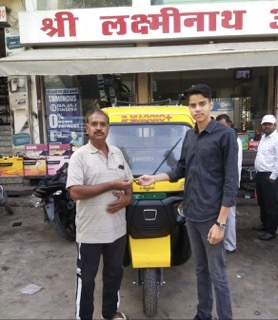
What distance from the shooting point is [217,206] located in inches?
94.7

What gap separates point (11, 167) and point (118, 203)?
5459 mm

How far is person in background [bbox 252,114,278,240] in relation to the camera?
4648mm

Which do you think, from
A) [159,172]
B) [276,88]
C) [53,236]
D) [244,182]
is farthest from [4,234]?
[276,88]

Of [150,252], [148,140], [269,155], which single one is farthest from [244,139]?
[150,252]

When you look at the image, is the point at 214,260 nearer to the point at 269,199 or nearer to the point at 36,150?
the point at 269,199

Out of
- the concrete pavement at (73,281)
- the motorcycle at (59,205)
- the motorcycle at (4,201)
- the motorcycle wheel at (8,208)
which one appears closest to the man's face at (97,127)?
the concrete pavement at (73,281)

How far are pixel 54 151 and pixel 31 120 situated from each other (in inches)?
42.1

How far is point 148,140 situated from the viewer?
3.32 metres

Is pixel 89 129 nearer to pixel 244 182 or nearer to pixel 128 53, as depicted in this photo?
pixel 244 182

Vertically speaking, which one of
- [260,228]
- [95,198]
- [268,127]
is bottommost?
[260,228]

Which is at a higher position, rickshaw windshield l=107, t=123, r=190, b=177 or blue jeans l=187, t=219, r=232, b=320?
rickshaw windshield l=107, t=123, r=190, b=177

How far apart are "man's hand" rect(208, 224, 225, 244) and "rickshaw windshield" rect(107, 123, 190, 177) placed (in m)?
0.98

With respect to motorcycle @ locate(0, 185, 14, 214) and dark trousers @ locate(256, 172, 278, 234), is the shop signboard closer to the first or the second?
motorcycle @ locate(0, 185, 14, 214)

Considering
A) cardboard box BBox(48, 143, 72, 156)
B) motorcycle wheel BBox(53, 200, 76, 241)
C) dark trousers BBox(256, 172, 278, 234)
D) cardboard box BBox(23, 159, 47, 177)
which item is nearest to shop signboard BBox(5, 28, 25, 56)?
cardboard box BBox(48, 143, 72, 156)
